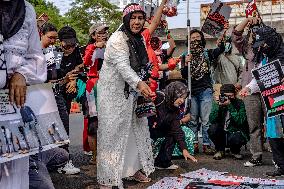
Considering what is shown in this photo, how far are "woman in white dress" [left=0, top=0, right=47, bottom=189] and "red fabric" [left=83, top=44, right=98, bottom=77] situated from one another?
9.88ft

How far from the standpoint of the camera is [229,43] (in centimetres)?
673

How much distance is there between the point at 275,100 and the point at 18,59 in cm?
330

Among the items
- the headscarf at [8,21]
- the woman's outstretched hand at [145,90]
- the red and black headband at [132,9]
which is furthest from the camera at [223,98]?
the headscarf at [8,21]

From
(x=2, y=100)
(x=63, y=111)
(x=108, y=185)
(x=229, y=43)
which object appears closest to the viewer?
(x=2, y=100)

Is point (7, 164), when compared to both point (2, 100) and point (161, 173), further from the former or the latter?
point (161, 173)

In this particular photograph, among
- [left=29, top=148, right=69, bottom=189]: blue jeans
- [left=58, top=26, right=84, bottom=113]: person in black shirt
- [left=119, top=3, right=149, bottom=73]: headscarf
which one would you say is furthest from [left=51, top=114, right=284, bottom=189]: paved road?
[left=29, top=148, right=69, bottom=189]: blue jeans

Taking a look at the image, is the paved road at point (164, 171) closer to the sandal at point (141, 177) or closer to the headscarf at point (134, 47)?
the sandal at point (141, 177)

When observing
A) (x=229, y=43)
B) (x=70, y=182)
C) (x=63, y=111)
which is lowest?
(x=70, y=182)

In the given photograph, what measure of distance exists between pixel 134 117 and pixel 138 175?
645mm

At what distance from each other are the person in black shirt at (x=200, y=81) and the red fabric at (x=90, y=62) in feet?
4.77

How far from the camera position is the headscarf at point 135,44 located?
14.2ft

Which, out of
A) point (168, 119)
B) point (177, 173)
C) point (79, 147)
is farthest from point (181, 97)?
point (79, 147)

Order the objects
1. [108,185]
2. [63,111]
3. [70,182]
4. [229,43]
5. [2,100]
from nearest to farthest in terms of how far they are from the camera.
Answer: [2,100] → [108,185] → [70,182] → [63,111] → [229,43]

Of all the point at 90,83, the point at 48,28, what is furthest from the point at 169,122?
the point at 48,28
